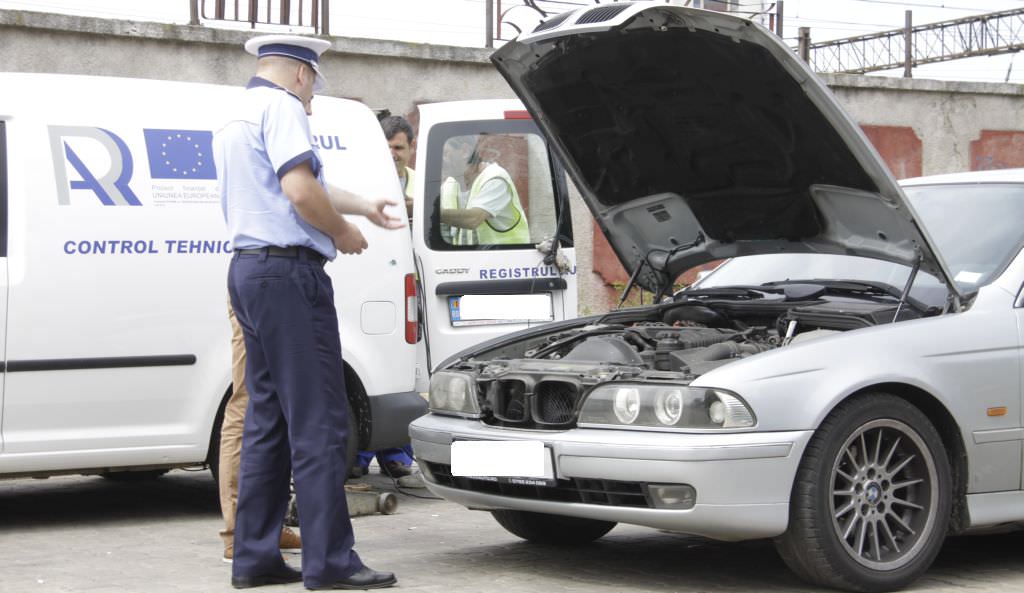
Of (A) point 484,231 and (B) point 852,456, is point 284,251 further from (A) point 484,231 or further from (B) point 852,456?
(A) point 484,231

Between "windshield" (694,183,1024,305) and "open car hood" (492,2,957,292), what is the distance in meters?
0.17

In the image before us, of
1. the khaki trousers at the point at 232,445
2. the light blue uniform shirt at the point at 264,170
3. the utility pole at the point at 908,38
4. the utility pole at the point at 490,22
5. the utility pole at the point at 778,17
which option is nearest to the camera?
the light blue uniform shirt at the point at 264,170

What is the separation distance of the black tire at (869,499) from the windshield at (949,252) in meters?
0.70

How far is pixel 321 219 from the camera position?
4836 millimetres

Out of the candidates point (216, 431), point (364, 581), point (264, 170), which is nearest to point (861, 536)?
point (364, 581)

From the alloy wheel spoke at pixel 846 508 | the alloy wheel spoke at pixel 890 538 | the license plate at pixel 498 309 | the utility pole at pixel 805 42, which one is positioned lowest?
the alloy wheel spoke at pixel 890 538

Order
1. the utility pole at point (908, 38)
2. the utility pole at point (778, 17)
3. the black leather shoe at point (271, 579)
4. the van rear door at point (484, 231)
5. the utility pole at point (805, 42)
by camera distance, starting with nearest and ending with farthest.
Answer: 1. the black leather shoe at point (271, 579)
2. the van rear door at point (484, 231)
3. the utility pole at point (805, 42)
4. the utility pole at point (778, 17)
5. the utility pole at point (908, 38)

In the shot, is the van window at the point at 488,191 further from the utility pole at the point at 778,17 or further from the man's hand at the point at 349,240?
the utility pole at the point at 778,17

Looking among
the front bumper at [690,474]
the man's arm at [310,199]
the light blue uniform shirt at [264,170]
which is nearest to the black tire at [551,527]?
the front bumper at [690,474]

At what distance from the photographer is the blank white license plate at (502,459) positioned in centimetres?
496

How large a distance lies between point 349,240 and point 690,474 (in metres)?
1.39

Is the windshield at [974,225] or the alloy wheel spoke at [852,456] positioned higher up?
the windshield at [974,225]

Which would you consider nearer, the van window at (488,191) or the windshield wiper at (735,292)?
the windshield wiper at (735,292)

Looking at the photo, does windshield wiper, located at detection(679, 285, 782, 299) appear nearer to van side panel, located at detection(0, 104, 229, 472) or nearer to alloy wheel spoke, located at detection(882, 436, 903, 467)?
alloy wheel spoke, located at detection(882, 436, 903, 467)
